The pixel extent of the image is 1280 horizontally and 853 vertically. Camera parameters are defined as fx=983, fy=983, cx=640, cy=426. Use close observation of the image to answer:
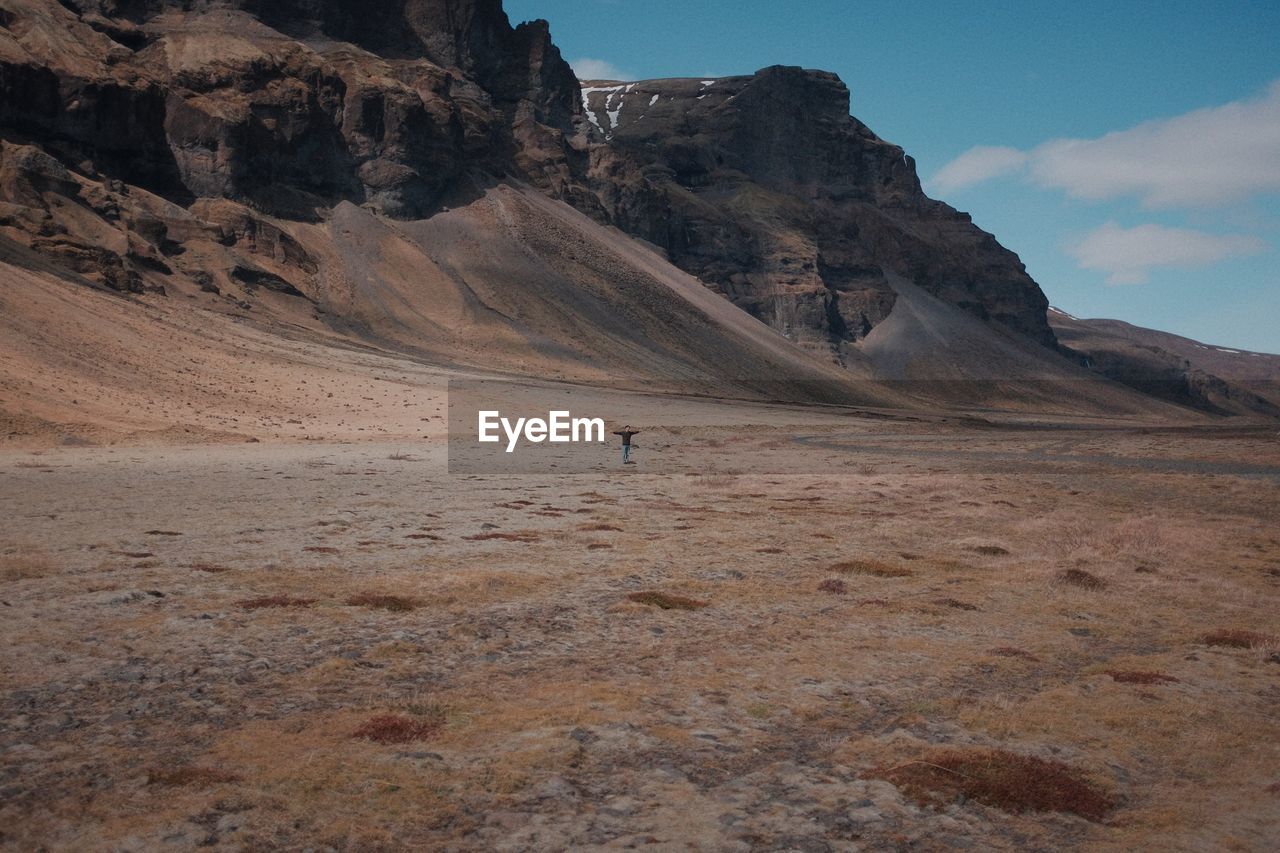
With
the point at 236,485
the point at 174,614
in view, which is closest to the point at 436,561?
the point at 174,614

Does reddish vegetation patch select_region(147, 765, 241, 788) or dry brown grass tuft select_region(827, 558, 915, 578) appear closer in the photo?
reddish vegetation patch select_region(147, 765, 241, 788)

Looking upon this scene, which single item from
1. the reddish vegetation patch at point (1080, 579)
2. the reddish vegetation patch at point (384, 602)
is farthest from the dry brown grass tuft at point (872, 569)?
the reddish vegetation patch at point (384, 602)

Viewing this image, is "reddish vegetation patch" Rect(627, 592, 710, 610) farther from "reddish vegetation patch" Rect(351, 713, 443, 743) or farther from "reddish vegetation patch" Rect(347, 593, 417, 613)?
"reddish vegetation patch" Rect(351, 713, 443, 743)

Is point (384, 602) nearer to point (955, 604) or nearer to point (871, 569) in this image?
point (955, 604)

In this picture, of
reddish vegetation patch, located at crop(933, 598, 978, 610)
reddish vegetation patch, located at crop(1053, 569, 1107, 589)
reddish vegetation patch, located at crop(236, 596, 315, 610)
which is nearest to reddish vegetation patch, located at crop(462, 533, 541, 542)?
reddish vegetation patch, located at crop(236, 596, 315, 610)

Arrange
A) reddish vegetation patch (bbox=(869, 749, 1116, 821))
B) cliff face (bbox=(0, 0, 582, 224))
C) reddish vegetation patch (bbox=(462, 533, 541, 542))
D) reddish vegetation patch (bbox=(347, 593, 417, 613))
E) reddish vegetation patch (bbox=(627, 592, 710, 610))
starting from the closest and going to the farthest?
reddish vegetation patch (bbox=(869, 749, 1116, 821)) → reddish vegetation patch (bbox=(347, 593, 417, 613)) → reddish vegetation patch (bbox=(627, 592, 710, 610)) → reddish vegetation patch (bbox=(462, 533, 541, 542)) → cliff face (bbox=(0, 0, 582, 224))

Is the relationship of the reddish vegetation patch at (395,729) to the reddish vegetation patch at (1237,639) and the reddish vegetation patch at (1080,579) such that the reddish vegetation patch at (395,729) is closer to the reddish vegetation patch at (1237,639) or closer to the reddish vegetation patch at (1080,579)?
the reddish vegetation patch at (1237,639)
